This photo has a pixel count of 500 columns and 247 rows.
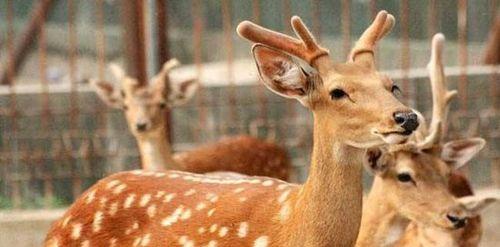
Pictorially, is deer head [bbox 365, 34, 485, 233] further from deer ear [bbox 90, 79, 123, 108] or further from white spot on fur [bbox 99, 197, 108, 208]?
deer ear [bbox 90, 79, 123, 108]

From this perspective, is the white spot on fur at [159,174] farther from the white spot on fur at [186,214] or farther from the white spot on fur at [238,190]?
the white spot on fur at [238,190]

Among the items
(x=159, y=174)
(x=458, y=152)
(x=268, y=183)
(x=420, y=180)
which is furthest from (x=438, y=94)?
(x=268, y=183)

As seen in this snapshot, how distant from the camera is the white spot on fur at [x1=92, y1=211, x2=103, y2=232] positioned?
643 centimetres

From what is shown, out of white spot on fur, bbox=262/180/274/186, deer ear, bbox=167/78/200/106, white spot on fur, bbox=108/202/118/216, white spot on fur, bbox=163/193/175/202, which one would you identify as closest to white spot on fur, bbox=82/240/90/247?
white spot on fur, bbox=108/202/118/216

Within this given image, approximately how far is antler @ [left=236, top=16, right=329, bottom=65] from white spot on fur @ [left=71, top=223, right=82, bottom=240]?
1209mm

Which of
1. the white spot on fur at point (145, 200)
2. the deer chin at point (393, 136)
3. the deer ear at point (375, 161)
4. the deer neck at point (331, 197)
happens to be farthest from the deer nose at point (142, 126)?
the deer chin at point (393, 136)

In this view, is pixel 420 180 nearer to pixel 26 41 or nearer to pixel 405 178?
pixel 405 178

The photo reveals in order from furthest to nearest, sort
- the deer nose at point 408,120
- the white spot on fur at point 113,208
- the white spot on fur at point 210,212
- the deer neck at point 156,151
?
the deer neck at point 156,151
the white spot on fur at point 113,208
the white spot on fur at point 210,212
the deer nose at point 408,120

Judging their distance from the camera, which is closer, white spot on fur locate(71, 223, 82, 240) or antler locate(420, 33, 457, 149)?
white spot on fur locate(71, 223, 82, 240)

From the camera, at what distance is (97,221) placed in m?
6.43

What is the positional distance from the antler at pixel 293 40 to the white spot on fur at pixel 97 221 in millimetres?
1100

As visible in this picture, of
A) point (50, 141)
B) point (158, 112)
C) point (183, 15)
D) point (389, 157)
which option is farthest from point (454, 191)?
point (183, 15)

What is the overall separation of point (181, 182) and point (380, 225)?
1.47 meters

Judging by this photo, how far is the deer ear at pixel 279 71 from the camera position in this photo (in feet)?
19.0
